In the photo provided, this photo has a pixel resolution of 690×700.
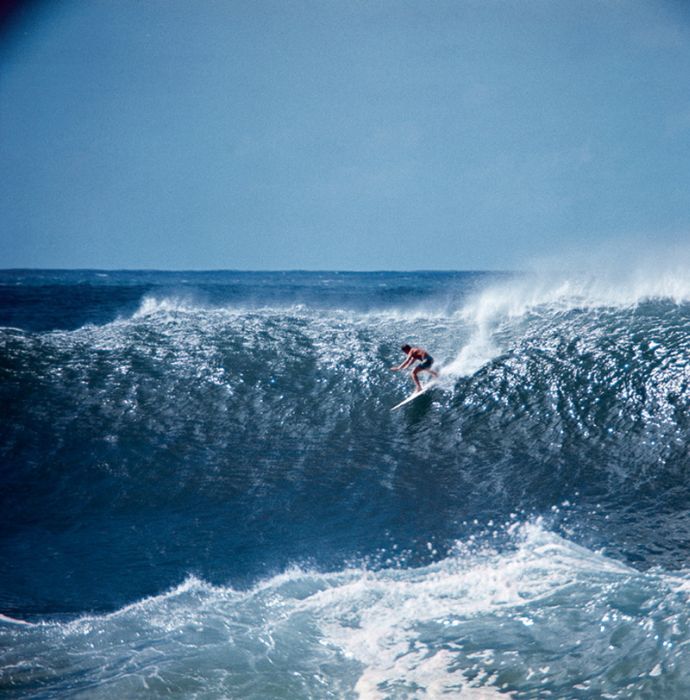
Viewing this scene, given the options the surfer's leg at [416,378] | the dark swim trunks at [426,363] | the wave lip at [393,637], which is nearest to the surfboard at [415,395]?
the surfer's leg at [416,378]

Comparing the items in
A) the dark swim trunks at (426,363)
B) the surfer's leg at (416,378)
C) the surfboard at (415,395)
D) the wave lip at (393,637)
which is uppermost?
the dark swim trunks at (426,363)

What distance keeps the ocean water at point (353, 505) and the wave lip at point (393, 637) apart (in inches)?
0.9

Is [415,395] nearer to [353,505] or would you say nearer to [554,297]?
[353,505]

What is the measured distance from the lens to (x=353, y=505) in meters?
8.62

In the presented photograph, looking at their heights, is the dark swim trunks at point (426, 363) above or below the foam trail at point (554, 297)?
below

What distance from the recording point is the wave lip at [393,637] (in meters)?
4.86

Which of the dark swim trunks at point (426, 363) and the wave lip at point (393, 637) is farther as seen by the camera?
the dark swim trunks at point (426, 363)

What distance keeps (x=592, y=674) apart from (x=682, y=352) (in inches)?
353

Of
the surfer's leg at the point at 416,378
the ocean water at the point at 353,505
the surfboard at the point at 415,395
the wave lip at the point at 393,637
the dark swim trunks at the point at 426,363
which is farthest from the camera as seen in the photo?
the dark swim trunks at the point at 426,363

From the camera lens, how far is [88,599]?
6.64 metres

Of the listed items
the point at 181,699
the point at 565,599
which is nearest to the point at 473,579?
the point at 565,599

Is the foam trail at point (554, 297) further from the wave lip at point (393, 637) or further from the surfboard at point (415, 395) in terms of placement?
the wave lip at point (393, 637)

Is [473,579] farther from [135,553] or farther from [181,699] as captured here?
[135,553]

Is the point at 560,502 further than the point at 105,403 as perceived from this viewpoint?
No
